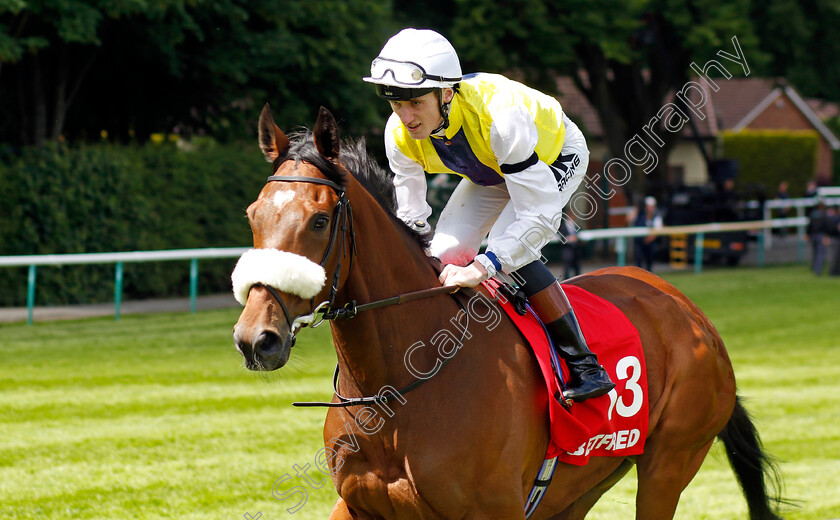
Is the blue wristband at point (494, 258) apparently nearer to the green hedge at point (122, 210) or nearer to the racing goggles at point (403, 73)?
the racing goggles at point (403, 73)

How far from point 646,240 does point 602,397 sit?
14526 millimetres

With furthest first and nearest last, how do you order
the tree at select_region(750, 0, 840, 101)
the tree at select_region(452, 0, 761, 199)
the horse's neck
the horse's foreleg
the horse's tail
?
the tree at select_region(750, 0, 840, 101)
the tree at select_region(452, 0, 761, 199)
the horse's tail
the horse's foreleg
the horse's neck

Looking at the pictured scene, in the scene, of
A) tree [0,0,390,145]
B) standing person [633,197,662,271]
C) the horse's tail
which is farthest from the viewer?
standing person [633,197,662,271]

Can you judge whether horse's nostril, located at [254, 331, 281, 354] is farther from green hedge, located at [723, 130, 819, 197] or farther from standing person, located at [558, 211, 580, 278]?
green hedge, located at [723, 130, 819, 197]

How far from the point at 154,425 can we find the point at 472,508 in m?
4.44

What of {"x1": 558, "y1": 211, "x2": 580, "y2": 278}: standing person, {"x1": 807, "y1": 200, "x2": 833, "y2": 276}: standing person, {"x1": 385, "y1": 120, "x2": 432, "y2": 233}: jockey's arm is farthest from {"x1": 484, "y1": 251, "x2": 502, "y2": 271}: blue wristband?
{"x1": 807, "y1": 200, "x2": 833, "y2": 276}: standing person

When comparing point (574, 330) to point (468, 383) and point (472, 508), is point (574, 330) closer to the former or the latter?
point (468, 383)

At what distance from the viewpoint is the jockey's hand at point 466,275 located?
314 centimetres

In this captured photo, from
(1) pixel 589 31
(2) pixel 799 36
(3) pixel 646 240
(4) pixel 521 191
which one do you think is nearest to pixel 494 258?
(4) pixel 521 191

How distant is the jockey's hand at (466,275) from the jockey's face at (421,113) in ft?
1.55

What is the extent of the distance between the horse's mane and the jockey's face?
0.19m

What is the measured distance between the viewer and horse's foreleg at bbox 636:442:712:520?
153 inches

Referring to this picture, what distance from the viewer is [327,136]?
2.81 m

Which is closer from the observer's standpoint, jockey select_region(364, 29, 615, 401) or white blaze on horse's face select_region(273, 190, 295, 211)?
white blaze on horse's face select_region(273, 190, 295, 211)
